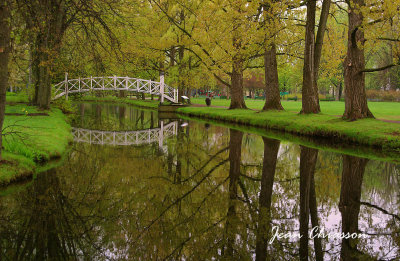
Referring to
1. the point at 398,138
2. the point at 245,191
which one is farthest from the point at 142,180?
the point at 398,138

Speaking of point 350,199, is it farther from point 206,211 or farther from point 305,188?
point 206,211

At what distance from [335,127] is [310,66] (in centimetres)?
507

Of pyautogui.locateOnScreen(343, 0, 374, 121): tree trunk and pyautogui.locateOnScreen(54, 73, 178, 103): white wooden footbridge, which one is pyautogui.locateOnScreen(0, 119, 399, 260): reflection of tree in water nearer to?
pyautogui.locateOnScreen(343, 0, 374, 121): tree trunk

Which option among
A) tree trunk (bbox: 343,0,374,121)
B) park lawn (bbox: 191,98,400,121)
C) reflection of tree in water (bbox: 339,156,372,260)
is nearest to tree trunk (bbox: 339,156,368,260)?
reflection of tree in water (bbox: 339,156,372,260)

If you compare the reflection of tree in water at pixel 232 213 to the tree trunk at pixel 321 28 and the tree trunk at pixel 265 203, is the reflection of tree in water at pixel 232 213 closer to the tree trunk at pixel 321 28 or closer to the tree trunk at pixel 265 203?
the tree trunk at pixel 265 203

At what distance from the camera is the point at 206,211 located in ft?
17.7

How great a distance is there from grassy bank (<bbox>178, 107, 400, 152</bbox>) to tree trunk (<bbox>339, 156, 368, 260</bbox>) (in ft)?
7.03

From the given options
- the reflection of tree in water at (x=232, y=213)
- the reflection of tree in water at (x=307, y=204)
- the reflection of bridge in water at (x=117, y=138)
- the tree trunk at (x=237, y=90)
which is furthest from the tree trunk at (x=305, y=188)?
the tree trunk at (x=237, y=90)

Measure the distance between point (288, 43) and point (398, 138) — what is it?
33.0 feet

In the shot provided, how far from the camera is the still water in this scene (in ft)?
13.5

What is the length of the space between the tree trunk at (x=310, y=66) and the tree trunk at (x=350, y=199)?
8.20 m

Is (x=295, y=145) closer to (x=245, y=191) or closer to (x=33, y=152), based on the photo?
(x=245, y=191)

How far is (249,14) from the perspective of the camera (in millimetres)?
17016
